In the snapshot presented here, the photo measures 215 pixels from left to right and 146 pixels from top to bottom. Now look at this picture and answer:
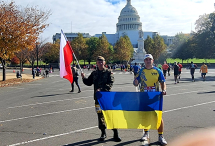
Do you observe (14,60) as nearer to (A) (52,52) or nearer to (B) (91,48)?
(A) (52,52)

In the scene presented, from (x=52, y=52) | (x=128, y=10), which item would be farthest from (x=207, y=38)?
(x=128, y=10)

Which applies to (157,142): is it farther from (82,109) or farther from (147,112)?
(82,109)

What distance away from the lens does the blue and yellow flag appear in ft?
17.3

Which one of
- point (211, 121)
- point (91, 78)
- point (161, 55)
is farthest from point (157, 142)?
point (161, 55)

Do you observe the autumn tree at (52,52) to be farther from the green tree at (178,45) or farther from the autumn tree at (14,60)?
the green tree at (178,45)

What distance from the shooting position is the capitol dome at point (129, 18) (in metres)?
140

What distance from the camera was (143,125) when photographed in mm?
5301

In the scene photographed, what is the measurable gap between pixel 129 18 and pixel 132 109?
455 feet

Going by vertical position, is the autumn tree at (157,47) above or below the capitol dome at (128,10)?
below

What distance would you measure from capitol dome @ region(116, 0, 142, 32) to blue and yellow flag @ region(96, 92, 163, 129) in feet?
451

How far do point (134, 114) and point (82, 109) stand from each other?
4.20 m

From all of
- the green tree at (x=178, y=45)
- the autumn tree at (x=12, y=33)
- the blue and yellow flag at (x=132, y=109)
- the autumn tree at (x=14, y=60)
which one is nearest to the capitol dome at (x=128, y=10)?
the green tree at (x=178, y=45)

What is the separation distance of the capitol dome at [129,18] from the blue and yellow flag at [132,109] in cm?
13759

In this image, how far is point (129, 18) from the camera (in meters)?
140
